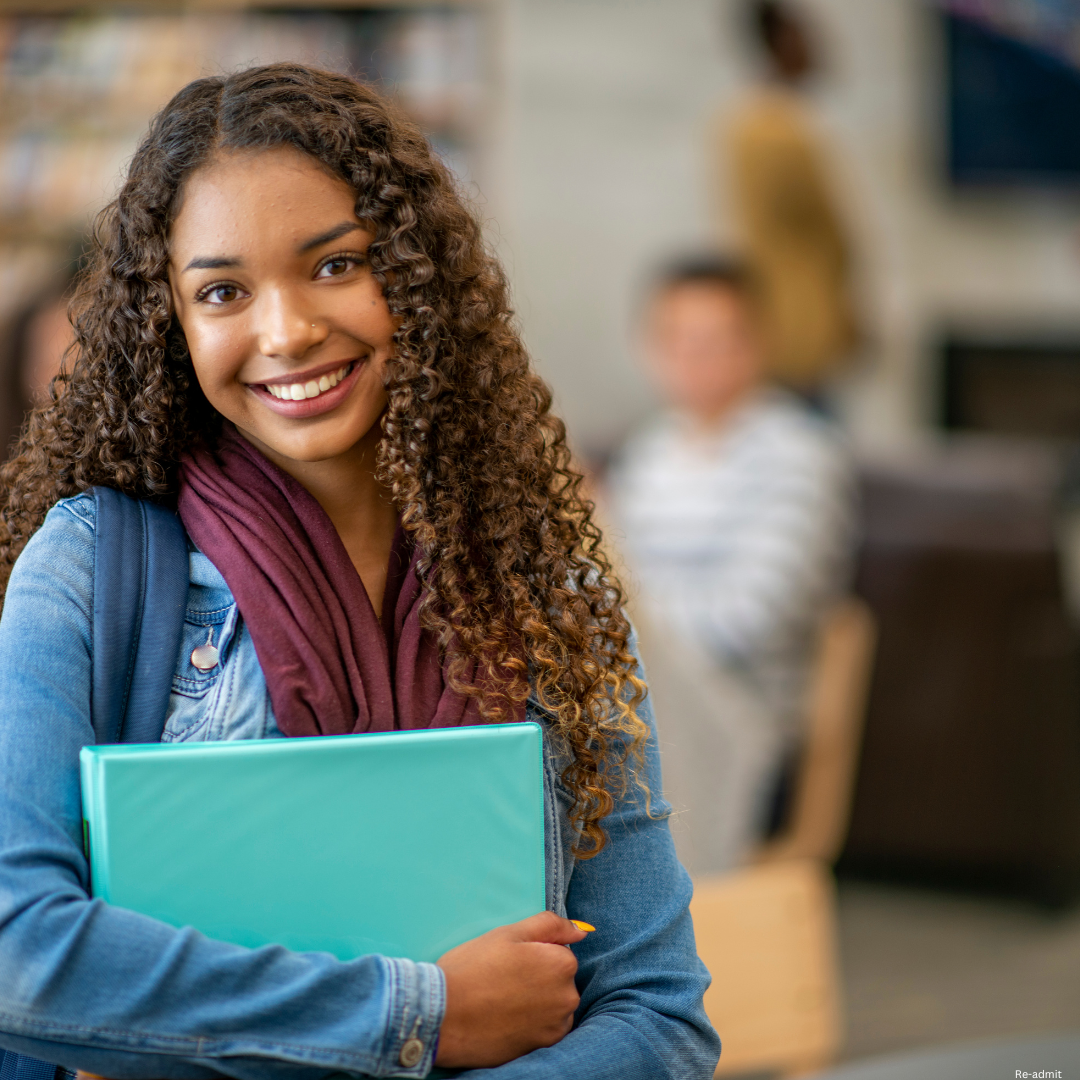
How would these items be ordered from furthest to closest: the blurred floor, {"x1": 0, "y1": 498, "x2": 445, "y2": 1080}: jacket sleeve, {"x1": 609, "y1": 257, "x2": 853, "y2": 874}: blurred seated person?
{"x1": 609, "y1": 257, "x2": 853, "y2": 874}: blurred seated person
the blurred floor
{"x1": 0, "y1": 498, "x2": 445, "y2": 1080}: jacket sleeve

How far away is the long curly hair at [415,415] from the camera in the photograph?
2.52ft

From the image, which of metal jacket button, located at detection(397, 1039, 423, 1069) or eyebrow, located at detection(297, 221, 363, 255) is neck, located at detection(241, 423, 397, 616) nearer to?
eyebrow, located at detection(297, 221, 363, 255)

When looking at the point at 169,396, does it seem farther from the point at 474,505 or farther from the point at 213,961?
the point at 213,961

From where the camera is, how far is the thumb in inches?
28.4

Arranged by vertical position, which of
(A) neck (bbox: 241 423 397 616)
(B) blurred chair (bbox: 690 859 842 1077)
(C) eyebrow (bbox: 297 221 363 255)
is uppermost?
(C) eyebrow (bbox: 297 221 363 255)

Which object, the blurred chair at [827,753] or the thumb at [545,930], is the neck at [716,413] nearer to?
the blurred chair at [827,753]

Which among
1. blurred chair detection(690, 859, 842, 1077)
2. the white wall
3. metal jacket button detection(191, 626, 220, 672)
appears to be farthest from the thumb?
the white wall

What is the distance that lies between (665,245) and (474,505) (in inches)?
171

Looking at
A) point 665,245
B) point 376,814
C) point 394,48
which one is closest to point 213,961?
point 376,814

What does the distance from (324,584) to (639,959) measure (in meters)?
0.31

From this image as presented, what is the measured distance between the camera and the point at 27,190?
4184mm

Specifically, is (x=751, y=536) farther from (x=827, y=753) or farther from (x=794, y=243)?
(x=794, y=243)

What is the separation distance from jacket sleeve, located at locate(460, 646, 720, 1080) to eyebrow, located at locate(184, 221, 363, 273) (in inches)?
14.5

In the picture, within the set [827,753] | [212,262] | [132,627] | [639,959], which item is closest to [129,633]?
[132,627]
